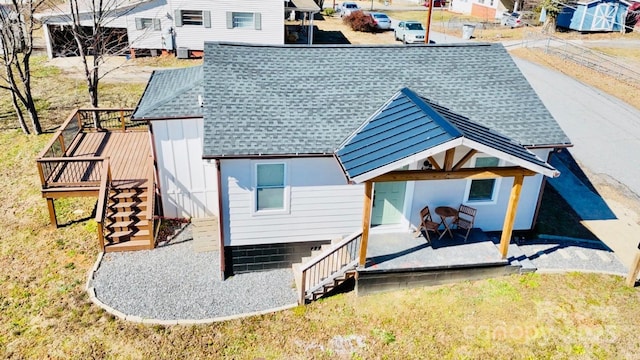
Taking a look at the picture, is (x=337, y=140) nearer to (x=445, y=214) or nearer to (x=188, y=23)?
(x=445, y=214)

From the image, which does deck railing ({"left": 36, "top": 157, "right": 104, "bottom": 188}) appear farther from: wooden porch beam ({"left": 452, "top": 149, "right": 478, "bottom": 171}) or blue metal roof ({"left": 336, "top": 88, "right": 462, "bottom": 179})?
wooden porch beam ({"left": 452, "top": 149, "right": 478, "bottom": 171})

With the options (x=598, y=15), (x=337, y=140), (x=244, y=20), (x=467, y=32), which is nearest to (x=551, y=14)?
(x=598, y=15)

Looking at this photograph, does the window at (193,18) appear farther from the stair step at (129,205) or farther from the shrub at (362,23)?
the stair step at (129,205)

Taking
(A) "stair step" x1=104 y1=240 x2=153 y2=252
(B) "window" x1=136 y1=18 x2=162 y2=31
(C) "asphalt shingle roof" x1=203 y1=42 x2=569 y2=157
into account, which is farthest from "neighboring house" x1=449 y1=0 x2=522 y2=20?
(A) "stair step" x1=104 y1=240 x2=153 y2=252

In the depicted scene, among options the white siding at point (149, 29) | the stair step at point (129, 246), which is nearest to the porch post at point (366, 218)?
the stair step at point (129, 246)

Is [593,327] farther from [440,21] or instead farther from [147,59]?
[440,21]

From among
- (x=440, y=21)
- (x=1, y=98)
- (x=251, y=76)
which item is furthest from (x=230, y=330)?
(x=440, y=21)
